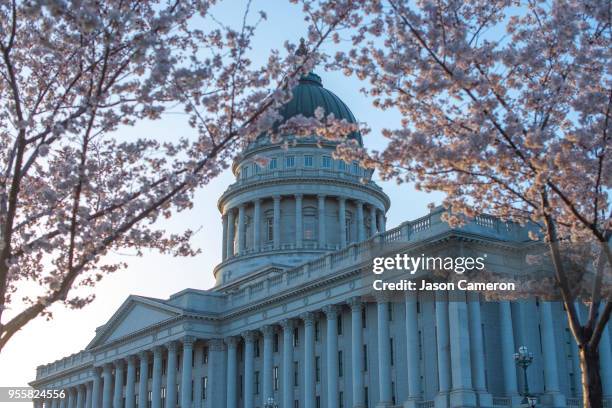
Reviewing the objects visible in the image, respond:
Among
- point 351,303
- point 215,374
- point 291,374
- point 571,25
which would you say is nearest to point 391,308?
point 351,303

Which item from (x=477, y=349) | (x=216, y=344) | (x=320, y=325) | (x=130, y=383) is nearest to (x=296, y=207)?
(x=216, y=344)

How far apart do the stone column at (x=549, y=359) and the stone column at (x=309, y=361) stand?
663 inches

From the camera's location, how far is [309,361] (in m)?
62.7

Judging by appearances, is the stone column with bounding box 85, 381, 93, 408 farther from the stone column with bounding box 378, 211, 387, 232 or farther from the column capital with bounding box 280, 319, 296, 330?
the column capital with bounding box 280, 319, 296, 330

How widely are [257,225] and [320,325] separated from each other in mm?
25785

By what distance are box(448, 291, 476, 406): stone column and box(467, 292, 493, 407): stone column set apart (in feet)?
1.57

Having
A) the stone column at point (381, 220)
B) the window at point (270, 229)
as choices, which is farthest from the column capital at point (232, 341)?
the stone column at point (381, 220)

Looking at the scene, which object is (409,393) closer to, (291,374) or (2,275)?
(291,374)

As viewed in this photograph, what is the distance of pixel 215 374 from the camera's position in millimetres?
72875

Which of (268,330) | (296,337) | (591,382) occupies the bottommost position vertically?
(591,382)

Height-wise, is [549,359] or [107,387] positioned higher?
[107,387]

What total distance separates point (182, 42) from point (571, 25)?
8.78 meters

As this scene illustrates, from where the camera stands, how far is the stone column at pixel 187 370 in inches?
2869

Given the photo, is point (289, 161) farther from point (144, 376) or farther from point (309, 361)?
point (309, 361)
